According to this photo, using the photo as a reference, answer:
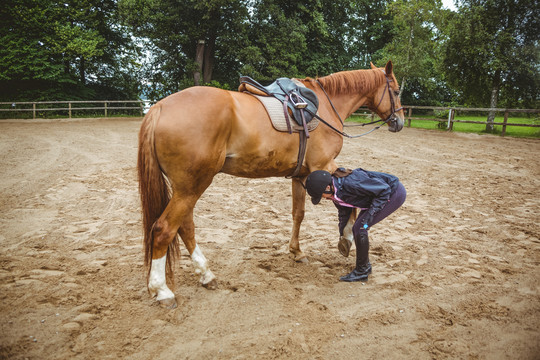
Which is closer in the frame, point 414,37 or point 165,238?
point 165,238

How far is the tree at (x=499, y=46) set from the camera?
50.4 feet

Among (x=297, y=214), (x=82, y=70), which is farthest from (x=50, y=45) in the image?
(x=297, y=214)

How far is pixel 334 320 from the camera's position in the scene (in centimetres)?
268

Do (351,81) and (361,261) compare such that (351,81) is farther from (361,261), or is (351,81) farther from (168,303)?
(168,303)

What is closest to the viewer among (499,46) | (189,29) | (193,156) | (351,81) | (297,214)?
(193,156)

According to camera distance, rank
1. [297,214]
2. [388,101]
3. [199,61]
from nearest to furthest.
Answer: [297,214] → [388,101] → [199,61]

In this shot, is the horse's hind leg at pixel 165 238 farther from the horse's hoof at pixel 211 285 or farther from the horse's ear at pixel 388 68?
the horse's ear at pixel 388 68

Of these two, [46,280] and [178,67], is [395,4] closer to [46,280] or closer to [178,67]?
[178,67]

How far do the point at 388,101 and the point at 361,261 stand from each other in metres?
2.34

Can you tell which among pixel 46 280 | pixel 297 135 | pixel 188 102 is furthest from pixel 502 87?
pixel 46 280

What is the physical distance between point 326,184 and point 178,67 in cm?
2221

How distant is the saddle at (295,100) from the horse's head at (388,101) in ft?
3.85

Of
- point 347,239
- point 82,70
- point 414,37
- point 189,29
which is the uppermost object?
point 414,37

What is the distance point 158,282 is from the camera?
2896 mm
